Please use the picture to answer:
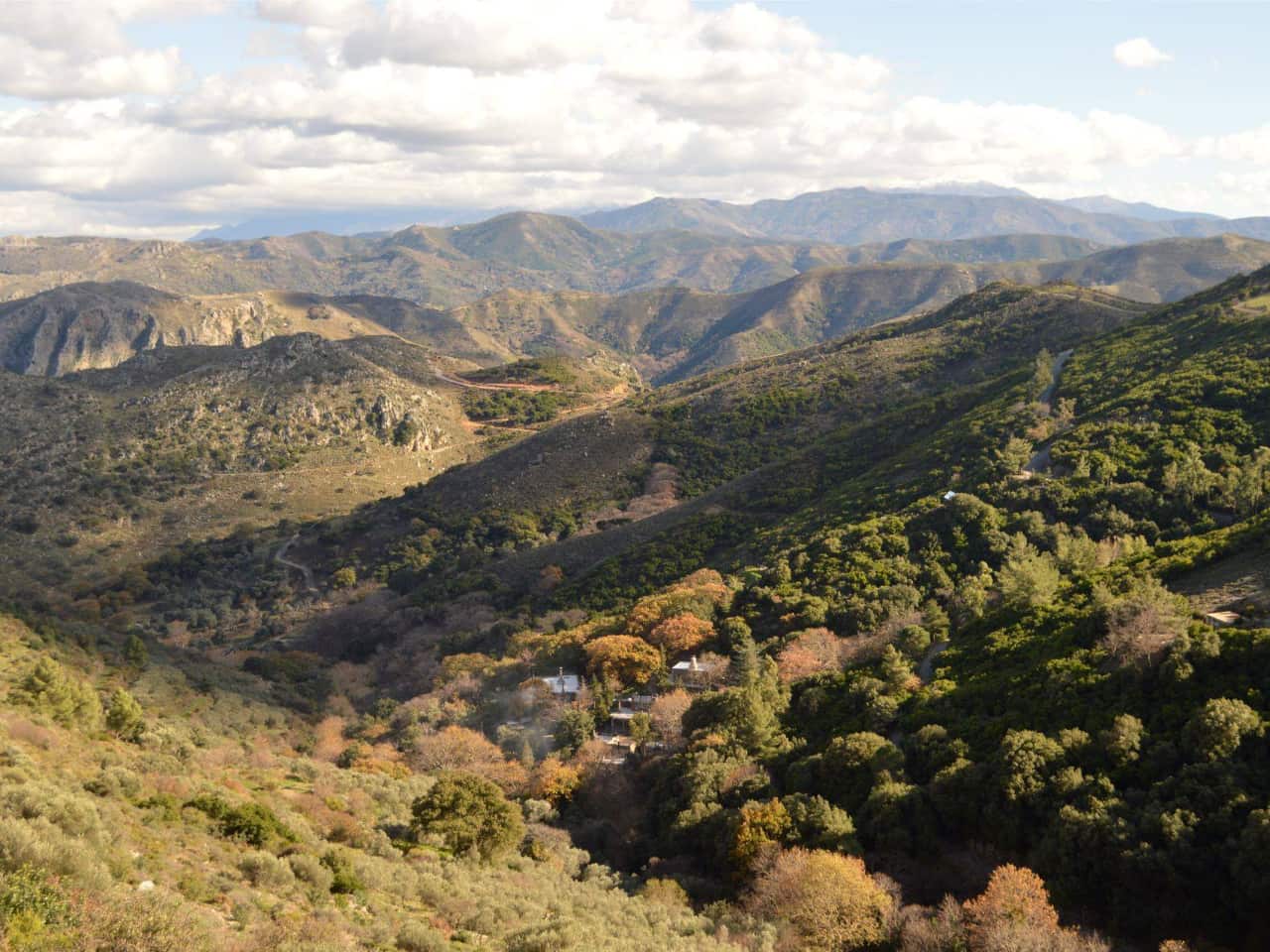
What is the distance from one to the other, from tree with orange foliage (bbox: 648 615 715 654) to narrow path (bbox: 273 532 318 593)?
3619 centimetres

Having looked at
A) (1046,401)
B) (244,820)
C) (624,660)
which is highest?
(1046,401)

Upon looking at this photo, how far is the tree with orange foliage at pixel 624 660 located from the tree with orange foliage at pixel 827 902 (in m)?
14.8

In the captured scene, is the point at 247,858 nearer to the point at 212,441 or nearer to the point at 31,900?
the point at 31,900

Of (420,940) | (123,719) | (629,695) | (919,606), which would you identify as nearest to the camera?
(420,940)

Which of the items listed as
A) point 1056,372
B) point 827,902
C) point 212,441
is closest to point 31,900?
point 827,902

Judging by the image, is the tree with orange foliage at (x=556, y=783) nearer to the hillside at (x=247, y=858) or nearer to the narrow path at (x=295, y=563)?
the hillside at (x=247, y=858)

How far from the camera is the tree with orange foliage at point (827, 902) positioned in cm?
1638

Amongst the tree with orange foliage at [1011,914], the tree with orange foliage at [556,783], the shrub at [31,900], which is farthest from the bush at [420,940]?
the tree with orange foliage at [556,783]

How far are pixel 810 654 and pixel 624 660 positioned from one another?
7062mm

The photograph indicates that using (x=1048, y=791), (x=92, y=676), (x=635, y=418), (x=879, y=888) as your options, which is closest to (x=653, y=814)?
(x=879, y=888)

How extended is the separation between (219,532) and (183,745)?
5449 centimetres

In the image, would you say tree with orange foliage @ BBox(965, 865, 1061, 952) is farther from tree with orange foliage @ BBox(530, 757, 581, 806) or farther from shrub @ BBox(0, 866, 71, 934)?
shrub @ BBox(0, 866, 71, 934)

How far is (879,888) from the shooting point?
1748cm

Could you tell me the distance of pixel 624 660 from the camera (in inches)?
1307
